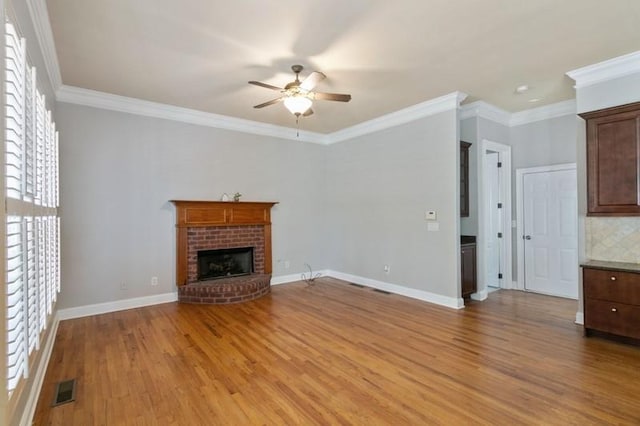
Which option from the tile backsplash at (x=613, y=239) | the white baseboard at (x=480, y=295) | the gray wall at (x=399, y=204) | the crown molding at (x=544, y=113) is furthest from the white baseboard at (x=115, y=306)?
the crown molding at (x=544, y=113)

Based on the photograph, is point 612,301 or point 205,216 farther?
point 205,216

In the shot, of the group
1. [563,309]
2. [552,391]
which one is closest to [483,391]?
[552,391]

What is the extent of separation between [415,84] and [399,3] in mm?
1716

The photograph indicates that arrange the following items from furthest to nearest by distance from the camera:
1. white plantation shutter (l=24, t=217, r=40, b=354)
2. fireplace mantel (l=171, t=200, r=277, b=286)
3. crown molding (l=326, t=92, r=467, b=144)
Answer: fireplace mantel (l=171, t=200, r=277, b=286) → crown molding (l=326, t=92, r=467, b=144) → white plantation shutter (l=24, t=217, r=40, b=354)

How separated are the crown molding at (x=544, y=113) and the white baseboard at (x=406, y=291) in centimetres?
315

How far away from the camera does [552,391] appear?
97.6 inches

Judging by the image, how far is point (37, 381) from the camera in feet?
8.20

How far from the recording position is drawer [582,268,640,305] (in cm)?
320

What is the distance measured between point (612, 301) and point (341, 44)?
3732 mm

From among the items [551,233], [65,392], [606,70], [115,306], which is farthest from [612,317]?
[115,306]

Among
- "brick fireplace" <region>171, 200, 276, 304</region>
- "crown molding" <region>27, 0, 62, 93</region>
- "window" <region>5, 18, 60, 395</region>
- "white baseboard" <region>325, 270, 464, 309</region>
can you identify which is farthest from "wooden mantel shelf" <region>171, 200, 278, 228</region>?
"window" <region>5, 18, 60, 395</region>

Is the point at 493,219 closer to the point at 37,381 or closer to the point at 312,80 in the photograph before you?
the point at 312,80

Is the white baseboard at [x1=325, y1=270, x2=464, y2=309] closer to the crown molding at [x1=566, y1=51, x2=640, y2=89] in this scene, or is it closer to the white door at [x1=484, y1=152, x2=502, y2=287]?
the white door at [x1=484, y1=152, x2=502, y2=287]

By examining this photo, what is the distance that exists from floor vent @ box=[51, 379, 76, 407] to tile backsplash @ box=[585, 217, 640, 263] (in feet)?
17.1
